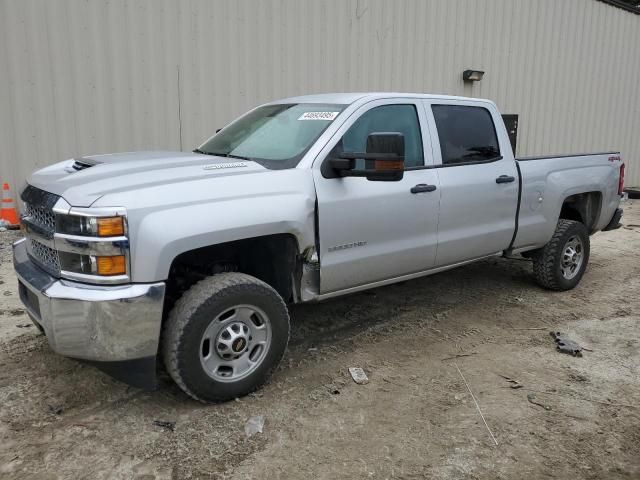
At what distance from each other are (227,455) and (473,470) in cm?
122

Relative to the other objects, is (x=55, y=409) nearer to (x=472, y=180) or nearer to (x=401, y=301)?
(x=401, y=301)

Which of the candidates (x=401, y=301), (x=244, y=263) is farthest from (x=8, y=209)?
(x=401, y=301)

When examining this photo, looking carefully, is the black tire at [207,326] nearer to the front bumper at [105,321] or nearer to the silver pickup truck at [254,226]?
the silver pickup truck at [254,226]

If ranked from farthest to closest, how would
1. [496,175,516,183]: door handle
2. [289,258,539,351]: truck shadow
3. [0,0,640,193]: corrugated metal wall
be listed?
[0,0,640,193]: corrugated metal wall, [496,175,516,183]: door handle, [289,258,539,351]: truck shadow

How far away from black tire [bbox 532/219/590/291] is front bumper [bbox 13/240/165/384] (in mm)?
4017

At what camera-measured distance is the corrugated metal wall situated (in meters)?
6.88

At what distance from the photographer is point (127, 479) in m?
2.64

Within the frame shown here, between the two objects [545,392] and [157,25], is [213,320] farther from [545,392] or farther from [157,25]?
[157,25]

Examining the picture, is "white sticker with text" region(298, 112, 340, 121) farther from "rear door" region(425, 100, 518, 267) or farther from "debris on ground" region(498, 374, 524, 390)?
"debris on ground" region(498, 374, 524, 390)

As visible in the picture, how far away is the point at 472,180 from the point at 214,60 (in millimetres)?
4798

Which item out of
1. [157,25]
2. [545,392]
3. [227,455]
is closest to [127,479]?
[227,455]

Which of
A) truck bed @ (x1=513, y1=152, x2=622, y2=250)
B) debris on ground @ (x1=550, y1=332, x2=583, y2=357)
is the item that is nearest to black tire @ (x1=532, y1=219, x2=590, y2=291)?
truck bed @ (x1=513, y1=152, x2=622, y2=250)

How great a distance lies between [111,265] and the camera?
2.83 metres

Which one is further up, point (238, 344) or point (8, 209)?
point (8, 209)
